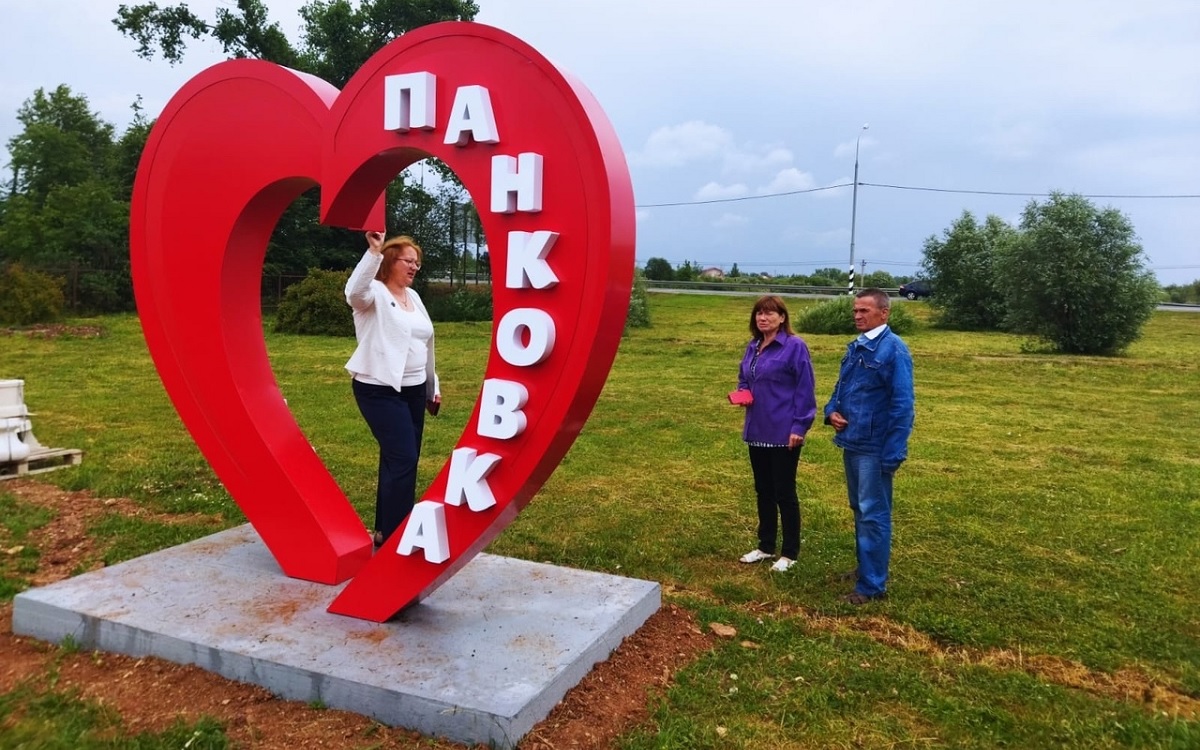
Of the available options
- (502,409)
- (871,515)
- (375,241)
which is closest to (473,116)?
(375,241)

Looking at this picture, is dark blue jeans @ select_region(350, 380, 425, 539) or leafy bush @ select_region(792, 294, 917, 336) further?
leafy bush @ select_region(792, 294, 917, 336)

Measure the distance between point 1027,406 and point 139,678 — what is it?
39.3 ft

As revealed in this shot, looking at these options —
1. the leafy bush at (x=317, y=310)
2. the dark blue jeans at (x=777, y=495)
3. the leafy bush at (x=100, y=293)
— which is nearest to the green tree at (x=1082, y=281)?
the leafy bush at (x=317, y=310)

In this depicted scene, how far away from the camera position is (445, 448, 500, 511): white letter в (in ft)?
12.2

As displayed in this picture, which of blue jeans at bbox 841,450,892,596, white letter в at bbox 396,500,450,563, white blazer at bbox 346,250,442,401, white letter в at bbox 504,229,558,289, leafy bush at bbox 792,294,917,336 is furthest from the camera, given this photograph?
leafy bush at bbox 792,294,917,336

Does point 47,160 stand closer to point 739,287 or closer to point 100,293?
point 100,293

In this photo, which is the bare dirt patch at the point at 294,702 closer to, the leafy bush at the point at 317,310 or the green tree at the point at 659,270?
the leafy bush at the point at 317,310

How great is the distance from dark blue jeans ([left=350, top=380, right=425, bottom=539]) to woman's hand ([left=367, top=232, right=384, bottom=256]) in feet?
2.44

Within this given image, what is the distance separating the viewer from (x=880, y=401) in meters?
4.73

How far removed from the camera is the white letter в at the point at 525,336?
3639 millimetres

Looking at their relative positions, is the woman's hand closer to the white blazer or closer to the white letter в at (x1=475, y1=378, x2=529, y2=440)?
the white blazer

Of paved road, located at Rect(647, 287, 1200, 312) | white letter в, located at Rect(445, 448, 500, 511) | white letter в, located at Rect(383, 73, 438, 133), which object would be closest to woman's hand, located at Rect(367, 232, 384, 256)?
white letter в, located at Rect(383, 73, 438, 133)

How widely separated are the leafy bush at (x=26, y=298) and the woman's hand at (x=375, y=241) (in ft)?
72.5

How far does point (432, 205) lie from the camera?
31.8m
